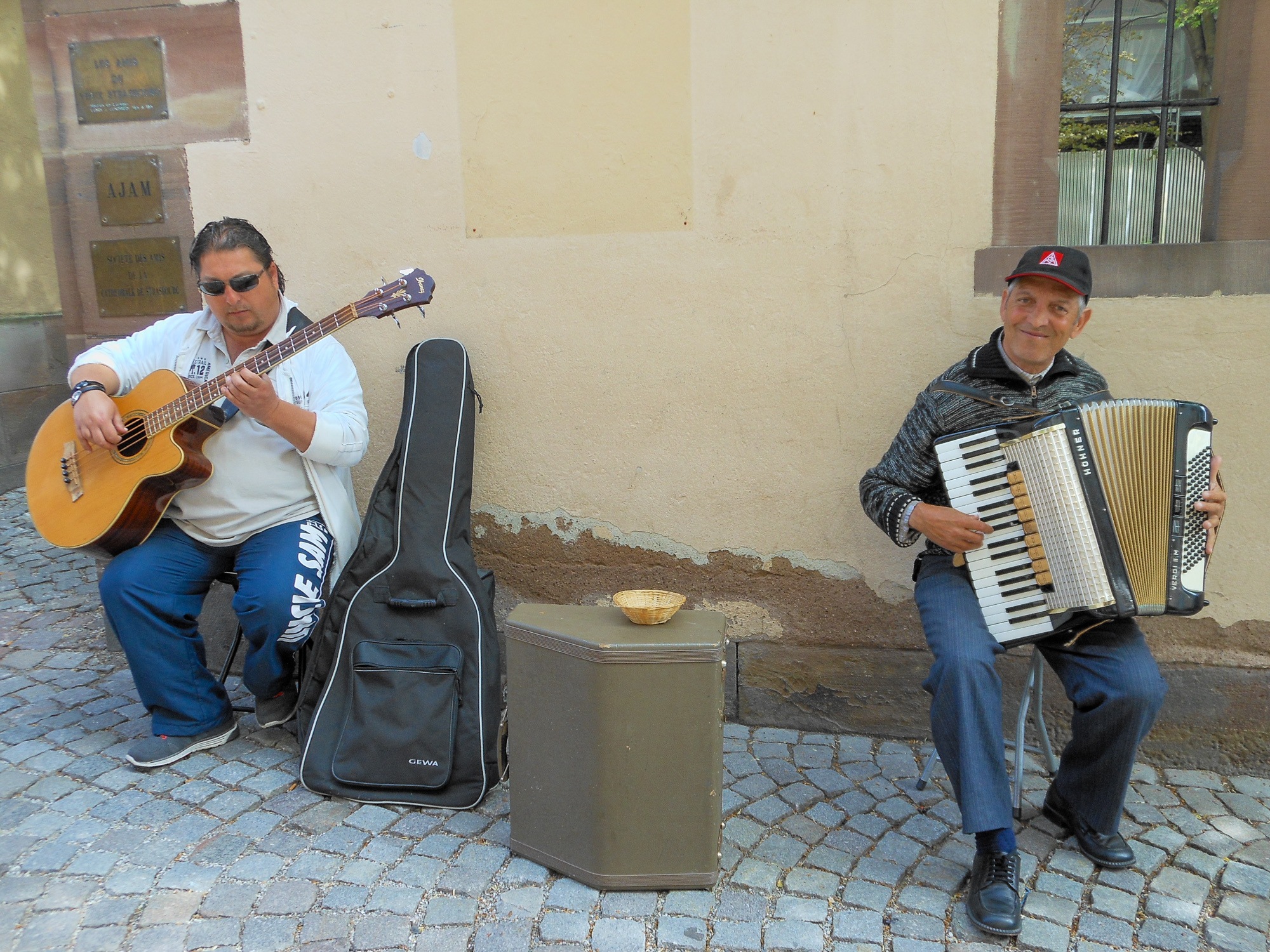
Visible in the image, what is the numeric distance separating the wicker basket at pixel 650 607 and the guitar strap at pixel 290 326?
139cm

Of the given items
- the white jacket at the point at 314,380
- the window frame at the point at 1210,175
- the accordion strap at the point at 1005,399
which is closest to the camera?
the accordion strap at the point at 1005,399

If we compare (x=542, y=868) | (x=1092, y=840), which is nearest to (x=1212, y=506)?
(x=1092, y=840)

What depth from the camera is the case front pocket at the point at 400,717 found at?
275cm

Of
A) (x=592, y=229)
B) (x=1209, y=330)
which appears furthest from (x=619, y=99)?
(x=1209, y=330)

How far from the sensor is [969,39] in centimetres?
290

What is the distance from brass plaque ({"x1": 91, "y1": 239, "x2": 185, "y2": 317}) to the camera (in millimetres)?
3639

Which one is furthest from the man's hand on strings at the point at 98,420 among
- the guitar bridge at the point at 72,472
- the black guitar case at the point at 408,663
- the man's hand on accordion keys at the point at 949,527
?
the man's hand on accordion keys at the point at 949,527

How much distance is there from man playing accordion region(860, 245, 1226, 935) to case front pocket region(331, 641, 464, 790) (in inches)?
52.1

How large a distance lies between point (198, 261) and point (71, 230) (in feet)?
3.73

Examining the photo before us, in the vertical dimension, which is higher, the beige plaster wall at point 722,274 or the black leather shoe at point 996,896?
the beige plaster wall at point 722,274

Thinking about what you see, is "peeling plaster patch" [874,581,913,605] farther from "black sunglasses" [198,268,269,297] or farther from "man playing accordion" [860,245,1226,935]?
"black sunglasses" [198,268,269,297]

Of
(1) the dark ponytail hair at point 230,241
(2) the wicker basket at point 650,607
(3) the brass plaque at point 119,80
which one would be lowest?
(2) the wicker basket at point 650,607

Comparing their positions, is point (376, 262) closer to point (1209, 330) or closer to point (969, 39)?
point (969, 39)

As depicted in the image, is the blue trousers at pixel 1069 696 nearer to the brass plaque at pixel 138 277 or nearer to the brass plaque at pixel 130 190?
the brass plaque at pixel 138 277
